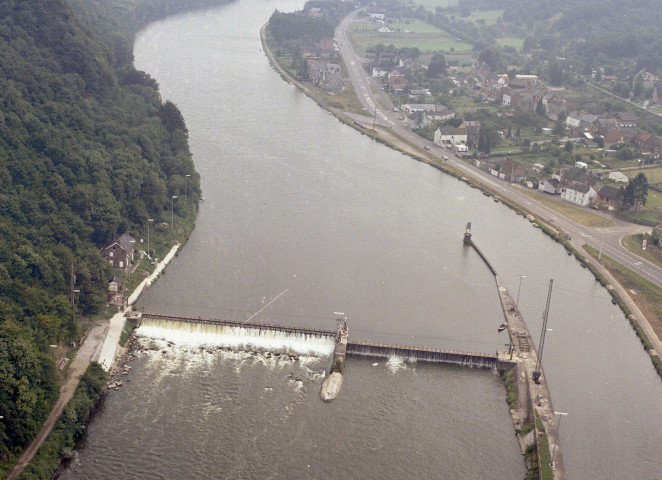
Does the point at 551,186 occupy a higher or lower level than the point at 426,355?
lower

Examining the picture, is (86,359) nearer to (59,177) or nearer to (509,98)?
(59,177)

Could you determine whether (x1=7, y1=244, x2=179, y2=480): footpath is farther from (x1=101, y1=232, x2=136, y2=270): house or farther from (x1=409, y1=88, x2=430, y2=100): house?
(x1=409, y1=88, x2=430, y2=100): house

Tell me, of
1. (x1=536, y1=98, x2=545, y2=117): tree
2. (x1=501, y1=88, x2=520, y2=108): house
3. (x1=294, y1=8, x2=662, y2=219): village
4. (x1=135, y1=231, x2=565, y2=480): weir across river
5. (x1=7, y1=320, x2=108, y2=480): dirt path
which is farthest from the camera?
(x1=501, y1=88, x2=520, y2=108): house

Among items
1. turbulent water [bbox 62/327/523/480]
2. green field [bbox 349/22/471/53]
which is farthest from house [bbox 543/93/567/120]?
turbulent water [bbox 62/327/523/480]

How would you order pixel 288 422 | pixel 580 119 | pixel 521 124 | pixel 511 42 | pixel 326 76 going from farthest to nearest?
pixel 511 42
pixel 326 76
pixel 580 119
pixel 521 124
pixel 288 422

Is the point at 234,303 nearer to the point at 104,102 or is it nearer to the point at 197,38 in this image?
the point at 104,102

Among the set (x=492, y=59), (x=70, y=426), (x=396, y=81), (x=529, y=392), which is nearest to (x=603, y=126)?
(x=396, y=81)

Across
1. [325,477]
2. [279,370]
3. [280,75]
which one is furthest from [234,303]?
[280,75]
